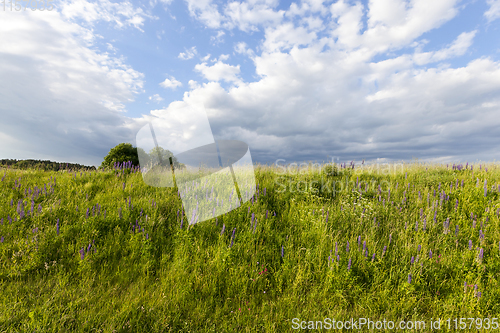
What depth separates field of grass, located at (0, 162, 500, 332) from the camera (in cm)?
370

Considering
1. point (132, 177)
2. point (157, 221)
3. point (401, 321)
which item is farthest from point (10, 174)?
point (401, 321)

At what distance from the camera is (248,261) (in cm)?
487

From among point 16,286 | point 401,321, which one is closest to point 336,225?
point 401,321

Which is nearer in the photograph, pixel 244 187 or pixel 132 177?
pixel 244 187

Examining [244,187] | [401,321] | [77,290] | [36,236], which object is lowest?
[401,321]

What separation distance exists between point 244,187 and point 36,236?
4882mm

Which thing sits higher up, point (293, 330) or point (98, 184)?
point (98, 184)

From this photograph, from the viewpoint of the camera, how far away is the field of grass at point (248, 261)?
3703 millimetres

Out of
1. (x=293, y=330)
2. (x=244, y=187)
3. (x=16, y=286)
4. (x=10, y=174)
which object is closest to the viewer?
(x=293, y=330)

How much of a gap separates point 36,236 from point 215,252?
3.67 meters

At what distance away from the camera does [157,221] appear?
5898 millimetres

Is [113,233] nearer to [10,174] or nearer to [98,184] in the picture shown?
[98,184]

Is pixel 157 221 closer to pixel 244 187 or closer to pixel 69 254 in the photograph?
pixel 69 254

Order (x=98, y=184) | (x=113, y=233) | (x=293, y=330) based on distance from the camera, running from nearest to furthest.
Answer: (x=293, y=330)
(x=113, y=233)
(x=98, y=184)
